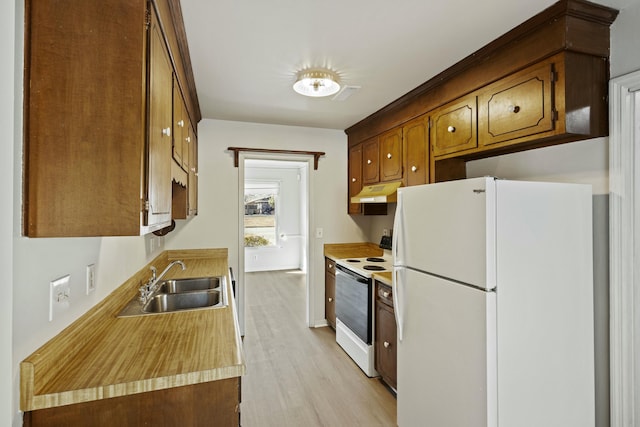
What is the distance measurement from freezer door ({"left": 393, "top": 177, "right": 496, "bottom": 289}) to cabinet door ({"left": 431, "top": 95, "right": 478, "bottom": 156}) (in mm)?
550

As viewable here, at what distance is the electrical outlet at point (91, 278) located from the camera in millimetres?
1373

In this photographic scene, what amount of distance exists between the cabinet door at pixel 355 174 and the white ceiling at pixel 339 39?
1.04m

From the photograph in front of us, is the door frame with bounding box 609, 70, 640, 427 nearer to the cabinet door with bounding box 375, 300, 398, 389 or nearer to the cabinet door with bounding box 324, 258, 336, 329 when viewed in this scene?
the cabinet door with bounding box 375, 300, 398, 389

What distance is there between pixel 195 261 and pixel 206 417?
240 cm

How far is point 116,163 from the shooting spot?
0.96 meters

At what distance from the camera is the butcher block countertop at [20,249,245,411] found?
97 cm

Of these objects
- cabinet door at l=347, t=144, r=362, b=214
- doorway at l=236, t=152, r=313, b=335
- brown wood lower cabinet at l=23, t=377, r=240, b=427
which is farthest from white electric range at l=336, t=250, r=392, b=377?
doorway at l=236, t=152, r=313, b=335

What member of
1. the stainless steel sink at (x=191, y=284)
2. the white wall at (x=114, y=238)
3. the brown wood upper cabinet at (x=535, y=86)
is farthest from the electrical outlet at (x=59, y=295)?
the brown wood upper cabinet at (x=535, y=86)

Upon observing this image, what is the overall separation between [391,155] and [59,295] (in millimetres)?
2648

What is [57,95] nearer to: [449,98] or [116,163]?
[116,163]

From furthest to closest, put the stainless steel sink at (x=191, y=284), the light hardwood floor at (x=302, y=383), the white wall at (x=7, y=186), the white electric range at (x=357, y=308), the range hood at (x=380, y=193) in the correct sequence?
the range hood at (x=380, y=193) < the white electric range at (x=357, y=308) < the stainless steel sink at (x=191, y=284) < the light hardwood floor at (x=302, y=383) < the white wall at (x=7, y=186)

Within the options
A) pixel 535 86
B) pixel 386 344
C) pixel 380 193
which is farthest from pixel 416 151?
pixel 386 344

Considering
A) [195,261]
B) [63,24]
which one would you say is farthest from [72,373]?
[195,261]

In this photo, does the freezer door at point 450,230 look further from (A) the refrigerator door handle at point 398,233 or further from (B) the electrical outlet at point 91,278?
(B) the electrical outlet at point 91,278
